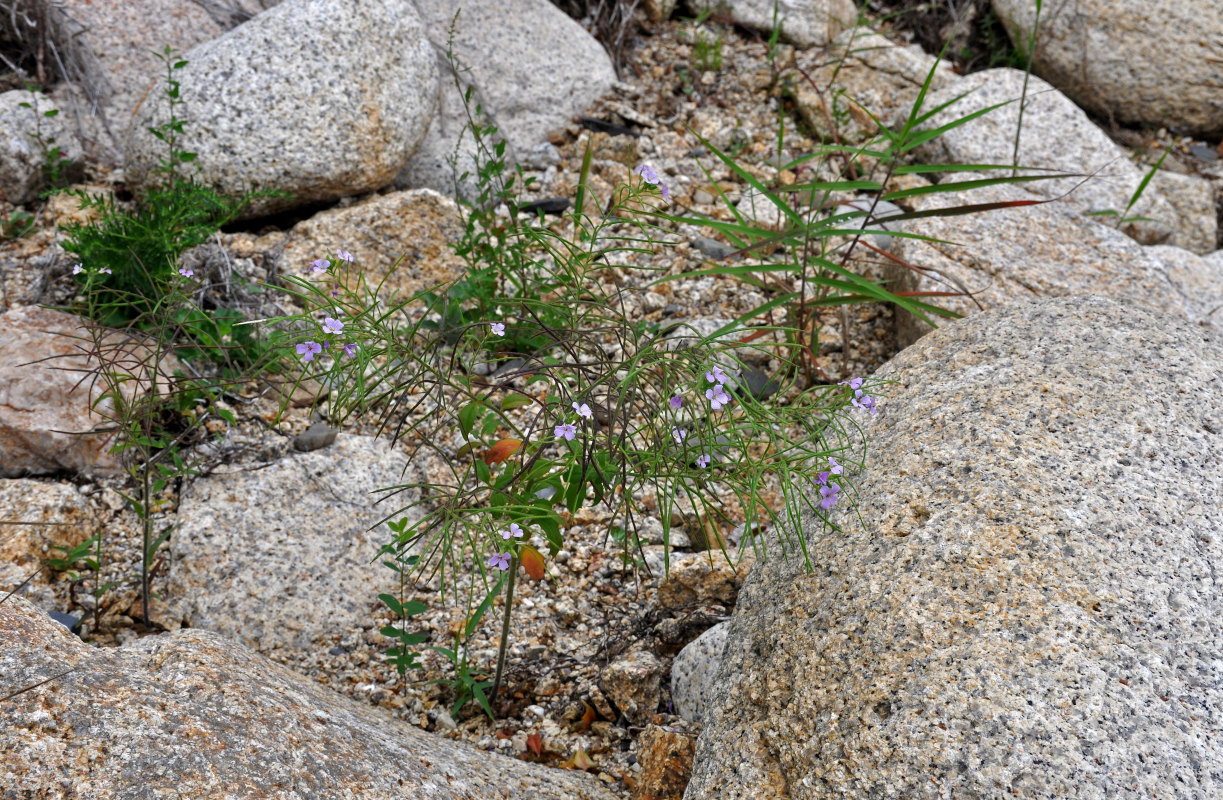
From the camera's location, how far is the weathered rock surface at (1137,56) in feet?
16.0

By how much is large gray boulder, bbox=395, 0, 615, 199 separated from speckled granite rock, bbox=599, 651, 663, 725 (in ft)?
8.66

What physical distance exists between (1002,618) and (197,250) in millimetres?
2890

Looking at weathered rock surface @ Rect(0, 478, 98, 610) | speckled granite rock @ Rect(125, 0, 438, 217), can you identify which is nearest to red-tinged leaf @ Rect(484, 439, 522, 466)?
weathered rock surface @ Rect(0, 478, 98, 610)

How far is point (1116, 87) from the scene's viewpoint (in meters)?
5.04

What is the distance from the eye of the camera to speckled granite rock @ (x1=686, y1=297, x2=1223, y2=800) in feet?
4.60

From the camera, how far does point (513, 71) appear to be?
14.4ft

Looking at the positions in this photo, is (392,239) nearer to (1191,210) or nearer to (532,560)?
(532,560)

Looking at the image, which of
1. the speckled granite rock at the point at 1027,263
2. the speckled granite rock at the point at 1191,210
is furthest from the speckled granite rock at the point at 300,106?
the speckled granite rock at the point at 1191,210

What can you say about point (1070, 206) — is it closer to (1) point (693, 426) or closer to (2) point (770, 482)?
(2) point (770, 482)

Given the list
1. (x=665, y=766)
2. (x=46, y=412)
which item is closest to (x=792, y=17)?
(x=46, y=412)

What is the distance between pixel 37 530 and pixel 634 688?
166cm

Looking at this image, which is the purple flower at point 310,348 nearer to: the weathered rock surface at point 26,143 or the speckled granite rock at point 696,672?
the speckled granite rock at point 696,672

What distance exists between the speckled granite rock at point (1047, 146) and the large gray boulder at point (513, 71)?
1754mm

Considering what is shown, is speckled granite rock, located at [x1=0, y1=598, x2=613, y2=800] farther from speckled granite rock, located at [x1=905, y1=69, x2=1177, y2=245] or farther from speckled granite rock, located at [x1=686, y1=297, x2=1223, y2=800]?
speckled granite rock, located at [x1=905, y1=69, x2=1177, y2=245]
